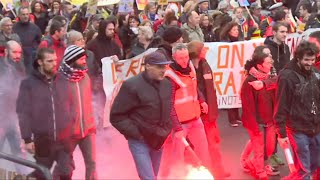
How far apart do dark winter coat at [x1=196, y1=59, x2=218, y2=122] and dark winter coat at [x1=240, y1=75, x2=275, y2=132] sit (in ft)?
1.21

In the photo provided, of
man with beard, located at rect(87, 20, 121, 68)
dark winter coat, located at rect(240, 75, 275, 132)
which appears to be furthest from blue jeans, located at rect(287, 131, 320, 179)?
man with beard, located at rect(87, 20, 121, 68)

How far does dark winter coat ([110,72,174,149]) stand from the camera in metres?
6.48

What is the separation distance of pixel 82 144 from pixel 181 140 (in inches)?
44.0

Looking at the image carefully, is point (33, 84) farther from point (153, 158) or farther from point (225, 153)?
point (225, 153)

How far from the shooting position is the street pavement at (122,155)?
853 centimetres

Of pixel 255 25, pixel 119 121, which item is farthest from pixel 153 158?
pixel 255 25

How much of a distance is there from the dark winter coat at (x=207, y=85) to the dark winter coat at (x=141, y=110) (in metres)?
1.57

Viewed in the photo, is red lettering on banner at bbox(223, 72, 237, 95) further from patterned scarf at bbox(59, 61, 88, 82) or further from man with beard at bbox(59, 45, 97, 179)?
patterned scarf at bbox(59, 61, 88, 82)

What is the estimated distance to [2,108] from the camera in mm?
8359

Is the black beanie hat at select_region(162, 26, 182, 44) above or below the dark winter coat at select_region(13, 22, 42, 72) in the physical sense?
above

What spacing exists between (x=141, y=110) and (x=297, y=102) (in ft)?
5.22

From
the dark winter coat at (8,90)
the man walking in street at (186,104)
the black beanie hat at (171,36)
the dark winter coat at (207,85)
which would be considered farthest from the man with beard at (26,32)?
the man walking in street at (186,104)

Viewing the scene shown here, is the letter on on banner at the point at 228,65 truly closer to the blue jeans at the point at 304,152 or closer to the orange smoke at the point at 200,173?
the orange smoke at the point at 200,173

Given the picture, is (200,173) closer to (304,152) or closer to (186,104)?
(186,104)
